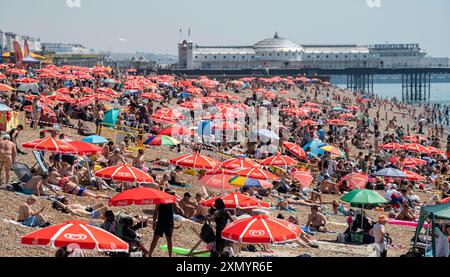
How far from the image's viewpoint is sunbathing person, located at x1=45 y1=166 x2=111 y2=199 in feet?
44.9

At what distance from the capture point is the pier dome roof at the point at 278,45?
12015cm

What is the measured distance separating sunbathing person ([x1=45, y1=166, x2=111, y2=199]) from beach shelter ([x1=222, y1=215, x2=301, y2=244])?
473 centimetres

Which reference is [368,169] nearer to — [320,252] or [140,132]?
[140,132]

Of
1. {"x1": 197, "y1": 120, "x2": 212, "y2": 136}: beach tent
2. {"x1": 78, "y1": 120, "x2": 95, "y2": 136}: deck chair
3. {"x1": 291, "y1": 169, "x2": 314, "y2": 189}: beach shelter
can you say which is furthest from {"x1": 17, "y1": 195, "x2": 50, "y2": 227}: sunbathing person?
{"x1": 197, "y1": 120, "x2": 212, "y2": 136}: beach tent

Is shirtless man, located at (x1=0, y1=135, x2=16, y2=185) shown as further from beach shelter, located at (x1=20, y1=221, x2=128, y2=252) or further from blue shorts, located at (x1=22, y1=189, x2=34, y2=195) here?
beach shelter, located at (x1=20, y1=221, x2=128, y2=252)

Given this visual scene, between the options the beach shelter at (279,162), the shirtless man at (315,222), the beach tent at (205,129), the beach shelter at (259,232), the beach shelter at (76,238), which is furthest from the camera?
the beach tent at (205,129)

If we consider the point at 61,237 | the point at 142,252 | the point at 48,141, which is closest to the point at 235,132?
the point at 48,141

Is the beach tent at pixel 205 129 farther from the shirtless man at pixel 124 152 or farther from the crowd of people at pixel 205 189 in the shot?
the shirtless man at pixel 124 152

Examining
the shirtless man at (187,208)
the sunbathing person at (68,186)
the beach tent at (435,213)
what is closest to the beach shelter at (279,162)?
the shirtless man at (187,208)

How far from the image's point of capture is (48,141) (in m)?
13.8

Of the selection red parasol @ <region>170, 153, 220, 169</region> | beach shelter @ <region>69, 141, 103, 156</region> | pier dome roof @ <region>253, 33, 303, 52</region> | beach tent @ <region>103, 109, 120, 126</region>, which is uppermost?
pier dome roof @ <region>253, 33, 303, 52</region>

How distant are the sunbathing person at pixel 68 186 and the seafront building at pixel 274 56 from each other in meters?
94.0

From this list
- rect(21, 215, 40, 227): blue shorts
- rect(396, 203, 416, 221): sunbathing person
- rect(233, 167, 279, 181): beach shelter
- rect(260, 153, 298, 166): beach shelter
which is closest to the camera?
rect(21, 215, 40, 227): blue shorts
